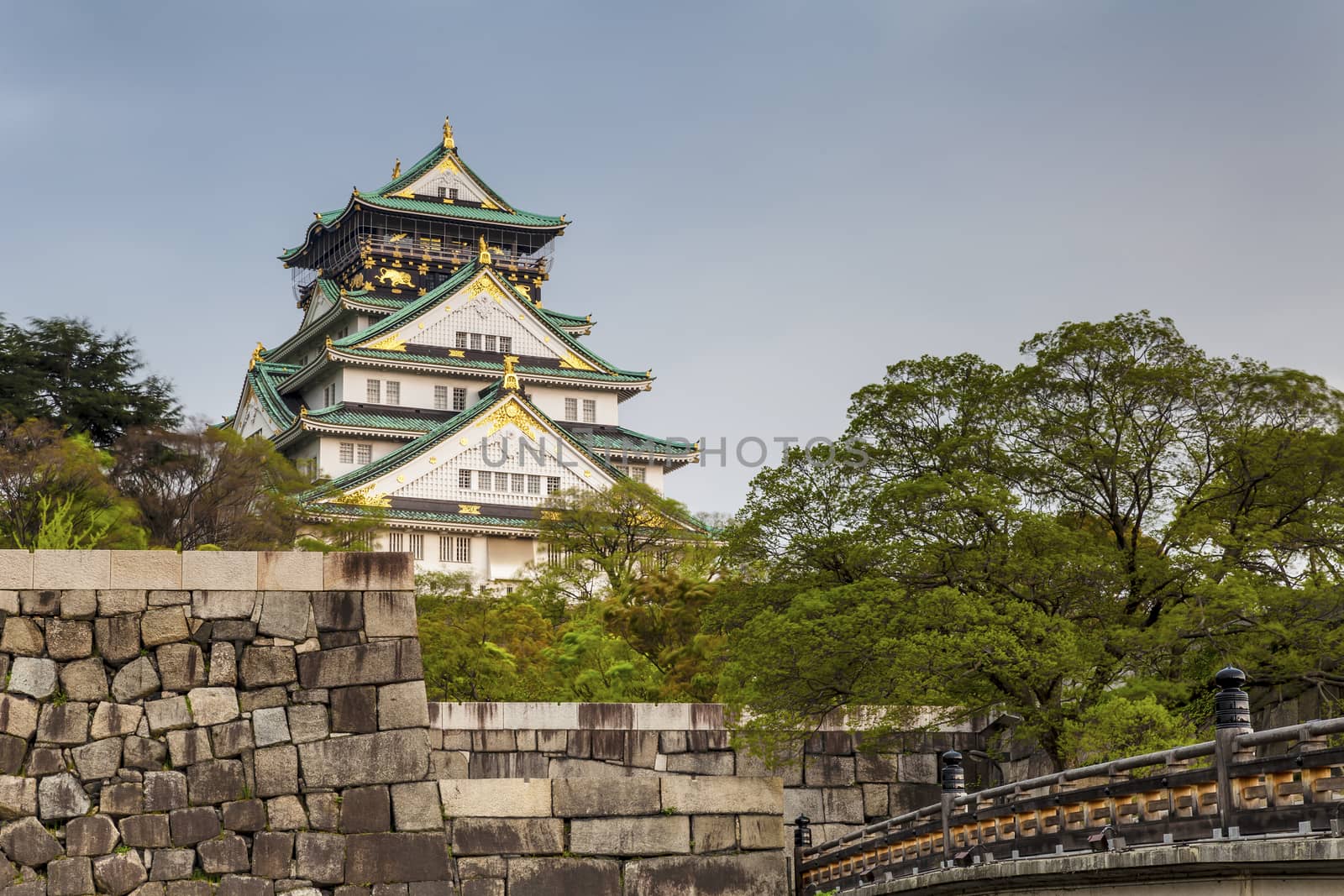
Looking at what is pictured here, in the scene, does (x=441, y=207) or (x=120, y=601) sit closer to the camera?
(x=120, y=601)

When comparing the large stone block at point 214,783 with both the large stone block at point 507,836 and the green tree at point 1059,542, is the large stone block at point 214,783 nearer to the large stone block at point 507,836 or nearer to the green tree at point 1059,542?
the large stone block at point 507,836

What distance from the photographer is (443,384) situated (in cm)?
5262

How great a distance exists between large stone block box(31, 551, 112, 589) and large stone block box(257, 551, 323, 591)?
1.28 m

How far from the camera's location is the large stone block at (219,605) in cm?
1523

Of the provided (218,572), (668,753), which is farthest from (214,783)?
(668,753)

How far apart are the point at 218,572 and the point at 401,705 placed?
6.37 feet

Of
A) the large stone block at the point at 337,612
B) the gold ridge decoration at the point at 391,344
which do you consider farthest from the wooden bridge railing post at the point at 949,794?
the gold ridge decoration at the point at 391,344

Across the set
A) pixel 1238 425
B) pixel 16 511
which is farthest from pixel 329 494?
pixel 1238 425

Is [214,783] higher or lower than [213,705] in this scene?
lower

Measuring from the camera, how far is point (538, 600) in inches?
1526

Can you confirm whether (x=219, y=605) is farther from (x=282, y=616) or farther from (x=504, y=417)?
(x=504, y=417)

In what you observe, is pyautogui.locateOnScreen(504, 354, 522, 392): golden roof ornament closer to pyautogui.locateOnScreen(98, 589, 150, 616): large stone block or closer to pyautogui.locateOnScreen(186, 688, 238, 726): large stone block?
pyautogui.locateOnScreen(98, 589, 150, 616): large stone block

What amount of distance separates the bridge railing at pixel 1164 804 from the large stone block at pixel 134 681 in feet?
22.3

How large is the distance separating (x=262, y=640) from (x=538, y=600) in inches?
927
